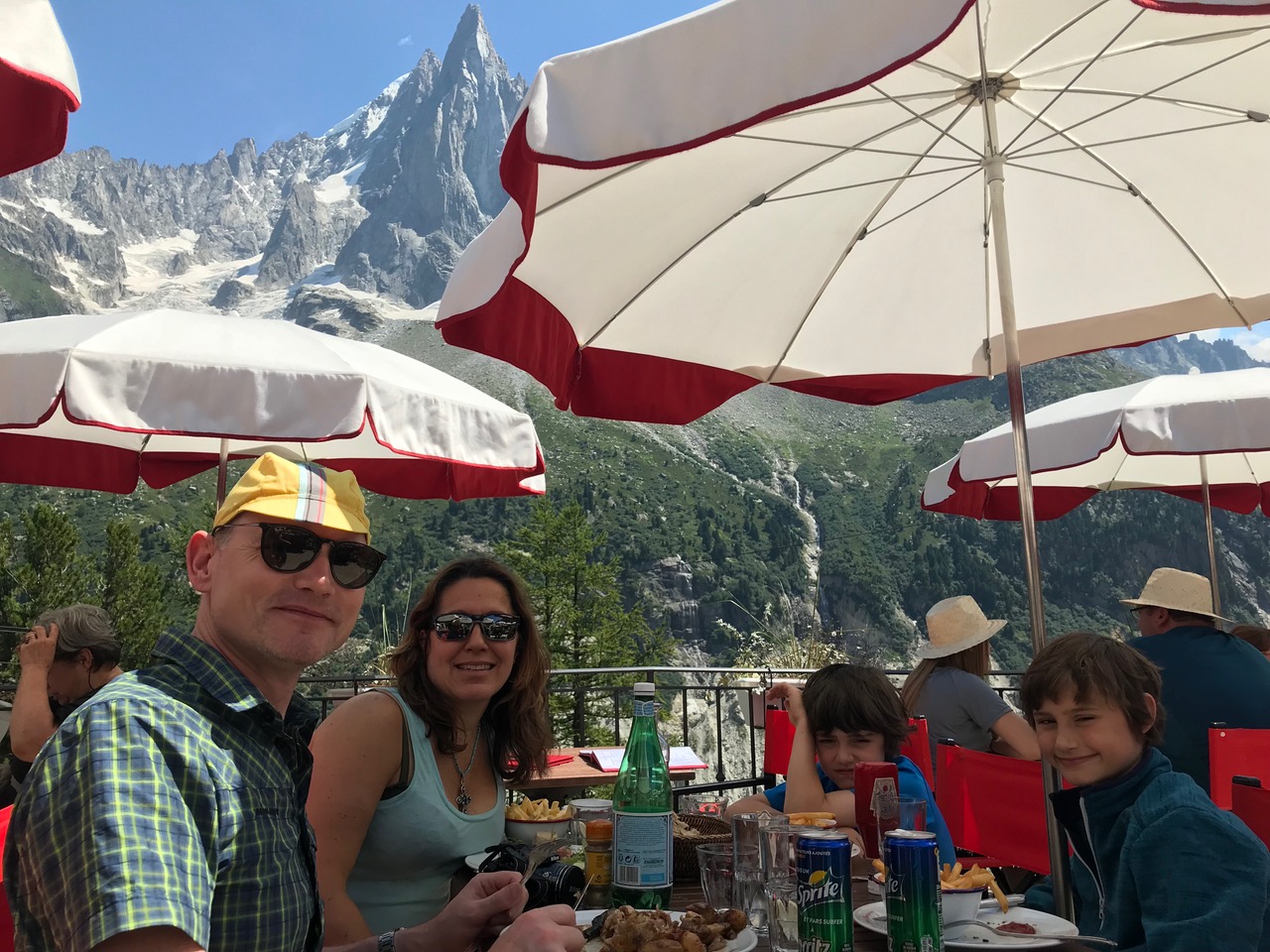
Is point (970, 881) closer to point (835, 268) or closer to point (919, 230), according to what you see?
point (835, 268)

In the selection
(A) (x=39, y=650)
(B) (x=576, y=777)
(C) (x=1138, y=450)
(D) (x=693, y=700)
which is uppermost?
(C) (x=1138, y=450)

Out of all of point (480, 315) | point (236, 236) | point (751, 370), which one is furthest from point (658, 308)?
point (236, 236)

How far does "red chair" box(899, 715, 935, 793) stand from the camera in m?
3.44

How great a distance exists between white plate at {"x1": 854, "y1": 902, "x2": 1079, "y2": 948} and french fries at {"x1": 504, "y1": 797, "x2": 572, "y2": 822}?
842 millimetres

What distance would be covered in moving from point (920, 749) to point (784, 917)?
7.63 feet

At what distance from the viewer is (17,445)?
4.73 metres

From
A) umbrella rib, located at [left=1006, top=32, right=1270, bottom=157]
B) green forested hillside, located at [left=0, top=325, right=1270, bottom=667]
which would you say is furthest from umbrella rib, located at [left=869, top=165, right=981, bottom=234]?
green forested hillside, located at [left=0, top=325, right=1270, bottom=667]

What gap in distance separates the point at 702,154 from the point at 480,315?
0.74m

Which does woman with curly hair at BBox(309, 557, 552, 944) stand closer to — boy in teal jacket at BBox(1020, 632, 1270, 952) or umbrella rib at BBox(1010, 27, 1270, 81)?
boy in teal jacket at BBox(1020, 632, 1270, 952)

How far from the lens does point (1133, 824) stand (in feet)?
5.40

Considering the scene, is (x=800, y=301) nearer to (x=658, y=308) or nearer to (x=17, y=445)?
(x=658, y=308)

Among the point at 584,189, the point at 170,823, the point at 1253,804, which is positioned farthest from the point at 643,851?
the point at 584,189

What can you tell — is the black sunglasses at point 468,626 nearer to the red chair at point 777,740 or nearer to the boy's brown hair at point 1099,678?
the boy's brown hair at point 1099,678

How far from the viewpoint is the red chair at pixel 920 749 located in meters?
3.44
